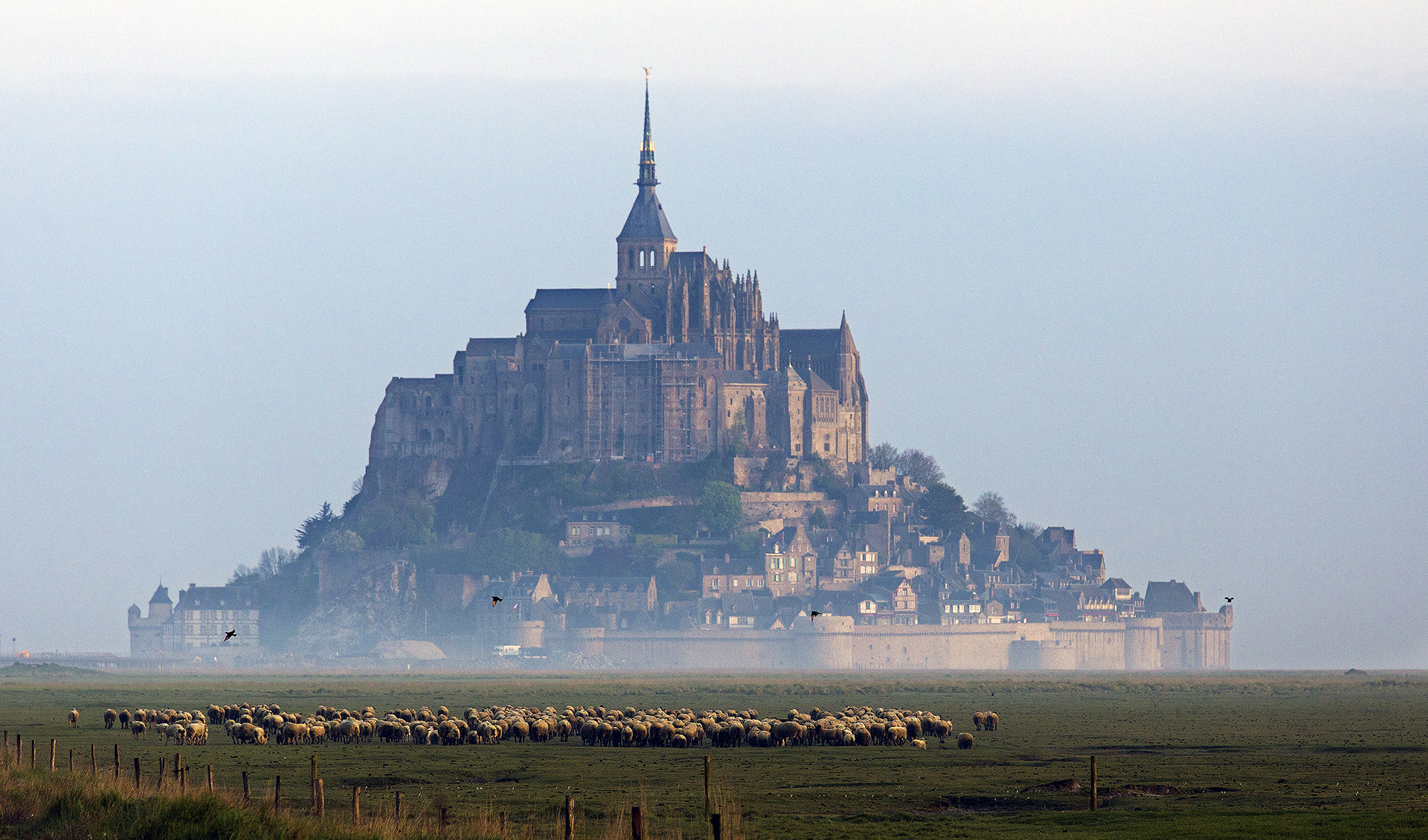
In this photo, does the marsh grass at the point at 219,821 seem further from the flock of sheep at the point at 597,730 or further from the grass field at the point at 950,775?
the flock of sheep at the point at 597,730

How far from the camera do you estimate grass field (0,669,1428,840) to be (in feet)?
138

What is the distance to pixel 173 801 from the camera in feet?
121

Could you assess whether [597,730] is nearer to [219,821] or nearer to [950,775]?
[950,775]

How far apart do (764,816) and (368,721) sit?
29.3 meters

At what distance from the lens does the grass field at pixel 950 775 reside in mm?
41938

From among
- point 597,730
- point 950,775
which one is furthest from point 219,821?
point 597,730

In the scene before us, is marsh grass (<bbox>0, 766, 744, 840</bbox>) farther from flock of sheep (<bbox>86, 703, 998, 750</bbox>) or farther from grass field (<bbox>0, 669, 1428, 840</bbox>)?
flock of sheep (<bbox>86, 703, 998, 750</bbox>)

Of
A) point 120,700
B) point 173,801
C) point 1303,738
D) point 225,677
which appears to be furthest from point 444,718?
point 225,677

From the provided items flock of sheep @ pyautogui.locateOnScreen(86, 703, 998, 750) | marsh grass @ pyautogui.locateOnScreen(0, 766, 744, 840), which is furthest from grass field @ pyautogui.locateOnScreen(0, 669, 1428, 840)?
flock of sheep @ pyautogui.locateOnScreen(86, 703, 998, 750)

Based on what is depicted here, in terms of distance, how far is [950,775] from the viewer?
54.0 m

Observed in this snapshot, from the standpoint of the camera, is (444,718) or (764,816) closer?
(764,816)

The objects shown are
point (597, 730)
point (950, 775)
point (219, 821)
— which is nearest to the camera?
point (219, 821)

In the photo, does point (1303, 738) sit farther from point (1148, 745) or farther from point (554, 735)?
point (554, 735)

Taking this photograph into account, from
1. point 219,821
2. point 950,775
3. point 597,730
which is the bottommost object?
point 950,775
